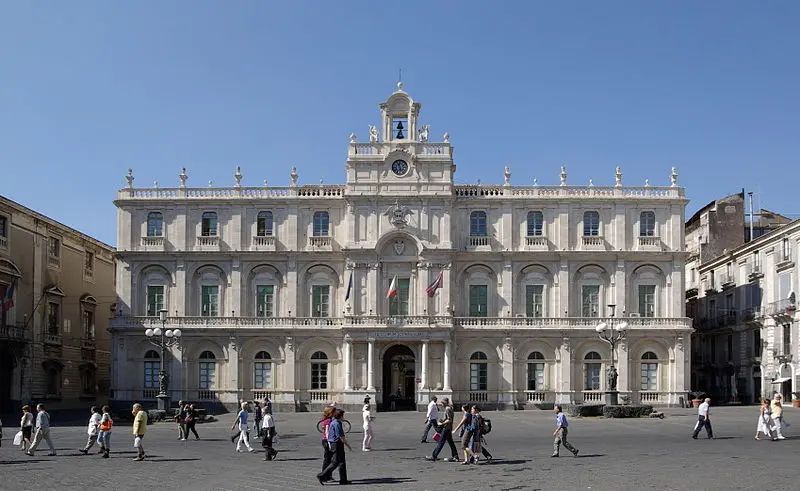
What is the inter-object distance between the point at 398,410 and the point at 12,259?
25.7m

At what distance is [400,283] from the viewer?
6550cm

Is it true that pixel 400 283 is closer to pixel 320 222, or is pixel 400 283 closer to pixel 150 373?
pixel 320 222

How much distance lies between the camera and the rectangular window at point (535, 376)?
65438 mm

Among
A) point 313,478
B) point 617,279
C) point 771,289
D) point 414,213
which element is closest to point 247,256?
point 414,213

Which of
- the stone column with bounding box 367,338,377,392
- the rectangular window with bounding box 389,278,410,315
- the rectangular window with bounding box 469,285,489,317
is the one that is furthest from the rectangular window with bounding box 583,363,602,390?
the stone column with bounding box 367,338,377,392

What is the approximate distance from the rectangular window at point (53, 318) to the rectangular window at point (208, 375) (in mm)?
11139

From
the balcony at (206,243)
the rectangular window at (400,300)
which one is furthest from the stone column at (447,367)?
→ the balcony at (206,243)

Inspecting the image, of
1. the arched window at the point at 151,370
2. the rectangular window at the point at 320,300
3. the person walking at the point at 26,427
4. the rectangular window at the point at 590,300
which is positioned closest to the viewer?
the person walking at the point at 26,427

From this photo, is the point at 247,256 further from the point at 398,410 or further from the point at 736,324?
the point at 736,324

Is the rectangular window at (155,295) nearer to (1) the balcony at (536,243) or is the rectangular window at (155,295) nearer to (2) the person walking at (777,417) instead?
(1) the balcony at (536,243)

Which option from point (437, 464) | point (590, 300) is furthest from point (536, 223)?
point (437, 464)

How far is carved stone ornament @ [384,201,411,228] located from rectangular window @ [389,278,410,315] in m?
3.58

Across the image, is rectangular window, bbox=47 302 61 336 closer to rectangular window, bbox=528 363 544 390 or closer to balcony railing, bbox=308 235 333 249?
balcony railing, bbox=308 235 333 249

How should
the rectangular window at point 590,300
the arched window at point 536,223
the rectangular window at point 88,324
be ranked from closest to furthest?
1. the rectangular window at point 590,300
2. the arched window at point 536,223
3. the rectangular window at point 88,324
